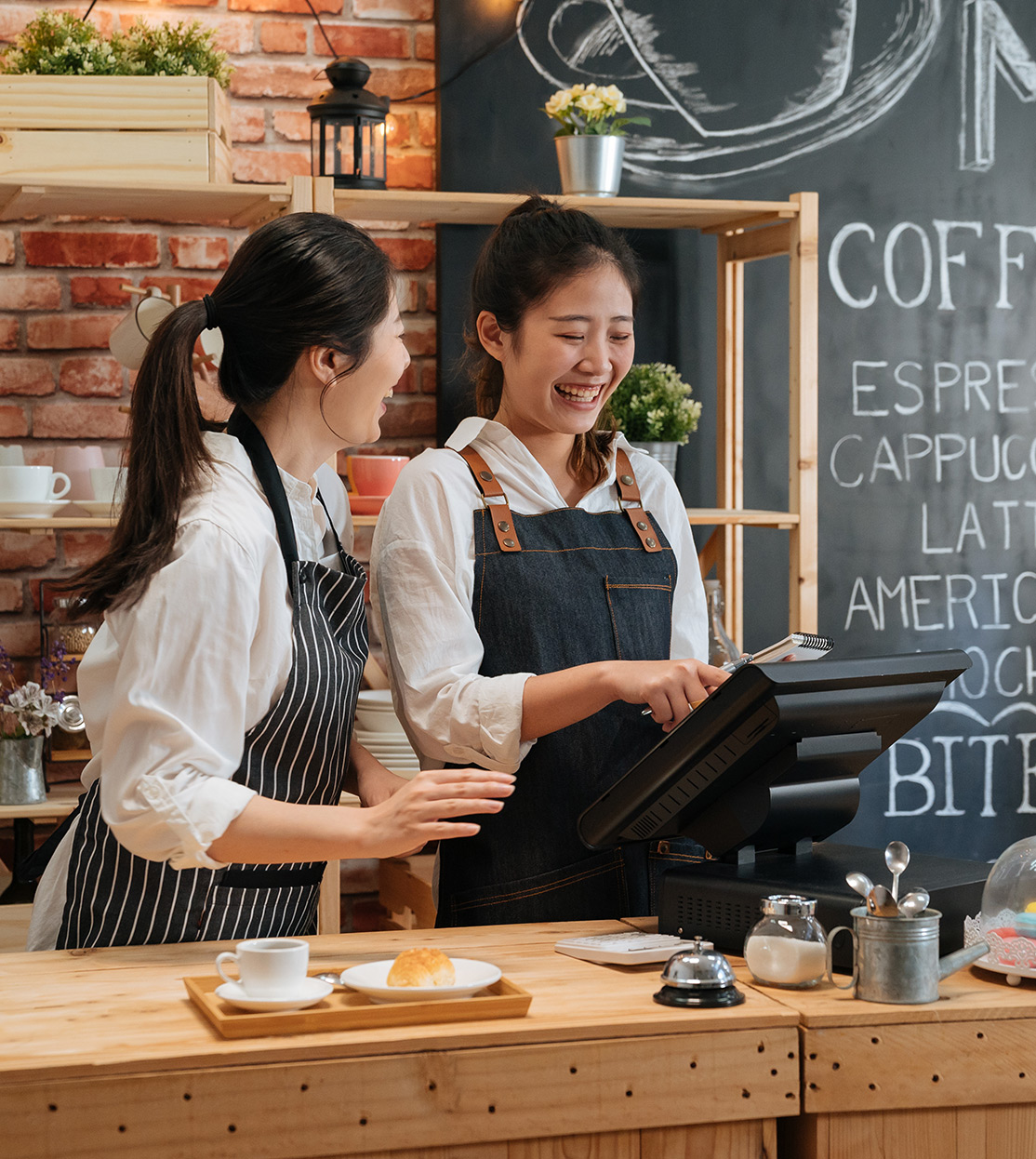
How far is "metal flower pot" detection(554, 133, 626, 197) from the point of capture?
8.57 feet

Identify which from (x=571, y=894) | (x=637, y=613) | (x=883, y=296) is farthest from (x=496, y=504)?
(x=883, y=296)

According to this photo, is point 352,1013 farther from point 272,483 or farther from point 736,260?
point 736,260

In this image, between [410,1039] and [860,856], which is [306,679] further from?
[860,856]

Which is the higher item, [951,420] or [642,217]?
[642,217]

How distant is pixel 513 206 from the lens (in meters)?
2.59

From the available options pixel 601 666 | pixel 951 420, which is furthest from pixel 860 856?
pixel 951 420

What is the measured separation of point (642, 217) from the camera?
2727mm

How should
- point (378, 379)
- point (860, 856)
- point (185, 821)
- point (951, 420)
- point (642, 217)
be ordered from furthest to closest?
point (951, 420)
point (642, 217)
point (378, 379)
point (860, 856)
point (185, 821)

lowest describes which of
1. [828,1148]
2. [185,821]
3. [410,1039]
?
[828,1148]

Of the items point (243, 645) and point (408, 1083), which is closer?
point (408, 1083)

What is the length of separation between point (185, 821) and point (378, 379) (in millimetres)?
629

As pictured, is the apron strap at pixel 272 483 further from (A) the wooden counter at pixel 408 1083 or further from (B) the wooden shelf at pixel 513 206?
(B) the wooden shelf at pixel 513 206

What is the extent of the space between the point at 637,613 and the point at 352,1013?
87cm

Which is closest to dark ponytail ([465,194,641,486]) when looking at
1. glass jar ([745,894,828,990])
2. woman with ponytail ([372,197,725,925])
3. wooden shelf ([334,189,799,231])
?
woman with ponytail ([372,197,725,925])
